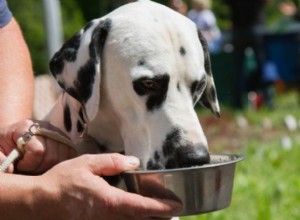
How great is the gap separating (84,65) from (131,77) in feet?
0.53

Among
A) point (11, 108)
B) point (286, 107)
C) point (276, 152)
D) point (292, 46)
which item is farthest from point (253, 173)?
point (292, 46)

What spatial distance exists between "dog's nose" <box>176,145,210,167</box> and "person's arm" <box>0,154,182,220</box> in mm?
318

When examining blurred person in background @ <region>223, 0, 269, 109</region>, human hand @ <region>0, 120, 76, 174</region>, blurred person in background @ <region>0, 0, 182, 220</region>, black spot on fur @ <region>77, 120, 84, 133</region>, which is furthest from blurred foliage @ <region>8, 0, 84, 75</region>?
blurred person in background @ <region>0, 0, 182, 220</region>

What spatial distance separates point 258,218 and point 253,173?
5.09ft

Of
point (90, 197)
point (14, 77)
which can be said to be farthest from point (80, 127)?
point (90, 197)

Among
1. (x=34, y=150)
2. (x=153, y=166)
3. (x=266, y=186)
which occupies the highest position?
(x=34, y=150)

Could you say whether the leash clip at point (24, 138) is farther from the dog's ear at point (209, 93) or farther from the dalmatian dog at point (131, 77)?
the dog's ear at point (209, 93)

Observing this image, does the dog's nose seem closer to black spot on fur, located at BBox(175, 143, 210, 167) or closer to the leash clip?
black spot on fur, located at BBox(175, 143, 210, 167)

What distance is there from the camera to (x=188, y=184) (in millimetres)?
2305

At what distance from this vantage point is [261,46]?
1334 centimetres

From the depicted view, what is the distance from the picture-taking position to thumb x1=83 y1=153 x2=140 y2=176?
7.18 ft

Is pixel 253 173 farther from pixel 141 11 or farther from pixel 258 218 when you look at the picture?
pixel 141 11

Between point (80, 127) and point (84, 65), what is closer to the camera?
point (84, 65)

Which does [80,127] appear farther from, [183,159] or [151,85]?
[183,159]
